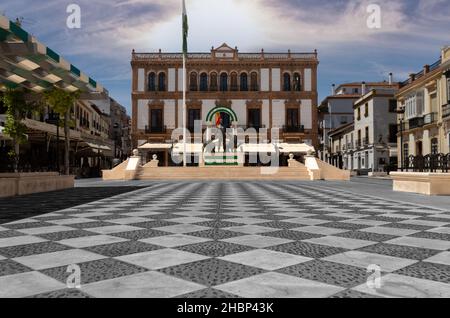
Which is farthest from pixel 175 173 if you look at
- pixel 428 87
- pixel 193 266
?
pixel 193 266

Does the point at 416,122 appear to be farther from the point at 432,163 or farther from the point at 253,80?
the point at 432,163

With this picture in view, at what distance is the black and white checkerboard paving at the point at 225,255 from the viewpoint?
2611mm

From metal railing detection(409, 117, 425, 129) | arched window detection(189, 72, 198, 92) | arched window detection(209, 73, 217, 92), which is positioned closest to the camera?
metal railing detection(409, 117, 425, 129)

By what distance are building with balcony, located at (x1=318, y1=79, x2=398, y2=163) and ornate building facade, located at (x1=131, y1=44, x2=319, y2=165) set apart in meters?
17.1

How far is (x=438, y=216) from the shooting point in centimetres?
651

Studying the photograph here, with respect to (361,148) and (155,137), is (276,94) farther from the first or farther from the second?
(155,137)

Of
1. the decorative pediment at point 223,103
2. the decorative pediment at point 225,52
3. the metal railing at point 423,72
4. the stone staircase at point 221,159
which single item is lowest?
the stone staircase at point 221,159

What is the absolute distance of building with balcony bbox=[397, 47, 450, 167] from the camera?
92.5 ft

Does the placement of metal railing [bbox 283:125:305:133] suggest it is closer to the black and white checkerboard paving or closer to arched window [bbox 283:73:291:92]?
arched window [bbox 283:73:291:92]

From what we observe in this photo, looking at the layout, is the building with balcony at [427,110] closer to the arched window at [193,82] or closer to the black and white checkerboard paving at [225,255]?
the arched window at [193,82]

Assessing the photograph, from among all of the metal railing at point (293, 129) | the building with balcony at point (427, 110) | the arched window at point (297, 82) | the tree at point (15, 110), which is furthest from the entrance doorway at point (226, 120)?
the tree at point (15, 110)

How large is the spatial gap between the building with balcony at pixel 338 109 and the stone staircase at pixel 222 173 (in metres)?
34.3

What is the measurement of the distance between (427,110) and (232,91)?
64.9 ft

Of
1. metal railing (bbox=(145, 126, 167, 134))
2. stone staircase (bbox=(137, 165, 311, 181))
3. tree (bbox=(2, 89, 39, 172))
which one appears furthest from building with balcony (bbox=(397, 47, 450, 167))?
metal railing (bbox=(145, 126, 167, 134))
